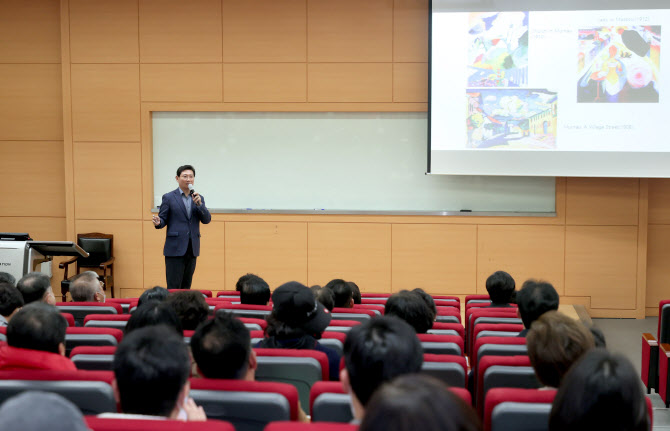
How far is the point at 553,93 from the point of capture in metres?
7.21

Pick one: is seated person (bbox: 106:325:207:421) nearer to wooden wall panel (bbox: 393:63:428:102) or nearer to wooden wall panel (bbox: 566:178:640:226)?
wooden wall panel (bbox: 393:63:428:102)

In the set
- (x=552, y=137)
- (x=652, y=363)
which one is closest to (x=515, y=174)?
(x=552, y=137)

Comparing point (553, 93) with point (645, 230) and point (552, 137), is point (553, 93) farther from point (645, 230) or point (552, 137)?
point (645, 230)

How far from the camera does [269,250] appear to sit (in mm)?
7828

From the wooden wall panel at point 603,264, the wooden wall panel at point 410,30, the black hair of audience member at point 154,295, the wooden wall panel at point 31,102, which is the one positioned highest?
the wooden wall panel at point 410,30

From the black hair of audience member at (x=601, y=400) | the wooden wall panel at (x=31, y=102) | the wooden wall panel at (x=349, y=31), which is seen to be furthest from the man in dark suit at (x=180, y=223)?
the black hair of audience member at (x=601, y=400)

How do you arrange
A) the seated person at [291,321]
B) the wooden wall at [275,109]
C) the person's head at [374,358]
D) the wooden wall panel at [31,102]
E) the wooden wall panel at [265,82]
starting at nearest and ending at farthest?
1. the person's head at [374,358]
2. the seated person at [291,321]
3. the wooden wall at [275,109]
4. the wooden wall panel at [265,82]
5. the wooden wall panel at [31,102]

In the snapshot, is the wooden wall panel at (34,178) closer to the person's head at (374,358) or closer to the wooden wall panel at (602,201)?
the wooden wall panel at (602,201)

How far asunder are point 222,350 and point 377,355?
673 mm

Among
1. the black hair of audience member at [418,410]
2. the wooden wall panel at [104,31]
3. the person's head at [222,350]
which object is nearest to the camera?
the black hair of audience member at [418,410]

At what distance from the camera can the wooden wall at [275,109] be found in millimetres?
7496

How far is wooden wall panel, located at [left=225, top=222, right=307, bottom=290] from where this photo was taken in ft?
25.6

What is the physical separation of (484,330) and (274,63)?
501 centimetres

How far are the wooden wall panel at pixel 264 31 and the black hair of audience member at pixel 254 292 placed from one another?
397 cm
